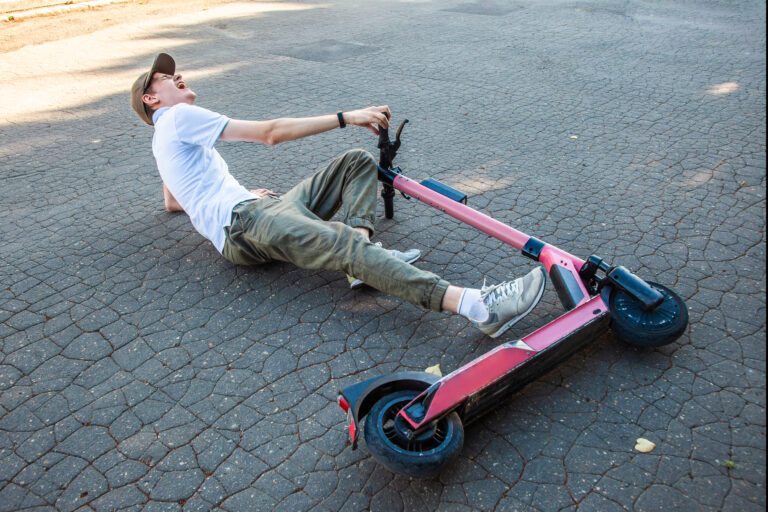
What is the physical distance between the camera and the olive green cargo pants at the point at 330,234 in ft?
9.42

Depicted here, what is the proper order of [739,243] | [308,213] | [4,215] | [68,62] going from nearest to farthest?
[308,213]
[739,243]
[4,215]
[68,62]

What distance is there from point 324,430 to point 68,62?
308 inches

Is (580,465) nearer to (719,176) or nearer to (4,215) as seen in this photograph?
(719,176)

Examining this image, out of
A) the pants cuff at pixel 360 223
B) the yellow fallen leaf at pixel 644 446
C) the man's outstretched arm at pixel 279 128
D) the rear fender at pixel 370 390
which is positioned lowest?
the yellow fallen leaf at pixel 644 446

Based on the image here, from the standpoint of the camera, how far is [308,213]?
131 inches

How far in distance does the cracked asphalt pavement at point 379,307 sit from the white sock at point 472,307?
0.24 metres

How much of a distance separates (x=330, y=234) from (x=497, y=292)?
0.91m

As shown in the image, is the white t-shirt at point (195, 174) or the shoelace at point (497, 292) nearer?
the shoelace at point (497, 292)

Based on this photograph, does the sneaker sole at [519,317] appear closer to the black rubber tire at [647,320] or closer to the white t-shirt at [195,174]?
the black rubber tire at [647,320]

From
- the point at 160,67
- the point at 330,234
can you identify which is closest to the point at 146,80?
the point at 160,67

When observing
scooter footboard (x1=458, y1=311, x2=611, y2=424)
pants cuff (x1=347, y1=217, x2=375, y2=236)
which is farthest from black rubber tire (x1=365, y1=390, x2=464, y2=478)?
pants cuff (x1=347, y1=217, x2=375, y2=236)

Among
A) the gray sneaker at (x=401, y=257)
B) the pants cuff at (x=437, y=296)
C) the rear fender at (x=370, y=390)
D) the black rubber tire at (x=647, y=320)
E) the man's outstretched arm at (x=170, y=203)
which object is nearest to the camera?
the rear fender at (x=370, y=390)

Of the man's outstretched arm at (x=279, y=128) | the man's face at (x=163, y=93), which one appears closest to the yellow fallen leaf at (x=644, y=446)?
the man's outstretched arm at (x=279, y=128)

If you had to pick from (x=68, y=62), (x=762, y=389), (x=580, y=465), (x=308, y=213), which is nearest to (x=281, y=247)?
(x=308, y=213)
